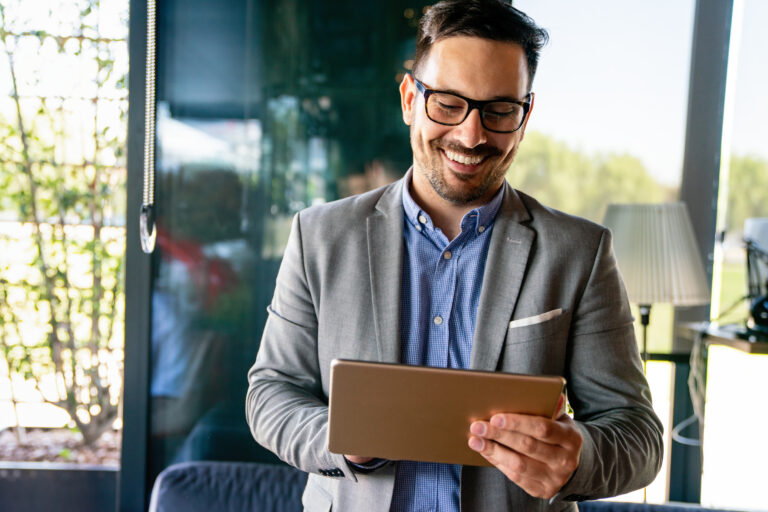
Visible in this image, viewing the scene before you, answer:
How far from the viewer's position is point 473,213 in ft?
4.77

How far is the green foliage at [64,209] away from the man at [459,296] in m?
1.36

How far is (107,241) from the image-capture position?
254cm

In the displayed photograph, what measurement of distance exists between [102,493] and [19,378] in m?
0.59

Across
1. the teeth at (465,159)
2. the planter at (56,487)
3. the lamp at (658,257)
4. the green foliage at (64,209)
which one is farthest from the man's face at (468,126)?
the planter at (56,487)

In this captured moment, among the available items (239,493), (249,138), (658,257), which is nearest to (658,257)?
(658,257)

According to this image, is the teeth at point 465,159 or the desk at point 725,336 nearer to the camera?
the teeth at point 465,159

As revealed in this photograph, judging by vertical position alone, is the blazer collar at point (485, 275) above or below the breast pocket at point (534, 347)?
above

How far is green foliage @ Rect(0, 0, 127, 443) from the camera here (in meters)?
2.48

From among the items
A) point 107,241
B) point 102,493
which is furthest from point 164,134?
point 102,493

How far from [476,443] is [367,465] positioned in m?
0.31

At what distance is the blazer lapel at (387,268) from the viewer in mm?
1362

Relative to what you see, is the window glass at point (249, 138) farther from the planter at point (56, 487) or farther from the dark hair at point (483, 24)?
the dark hair at point (483, 24)

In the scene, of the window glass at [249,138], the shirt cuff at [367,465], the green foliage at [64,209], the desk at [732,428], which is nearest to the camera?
the shirt cuff at [367,465]

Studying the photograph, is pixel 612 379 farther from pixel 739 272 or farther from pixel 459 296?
pixel 739 272
